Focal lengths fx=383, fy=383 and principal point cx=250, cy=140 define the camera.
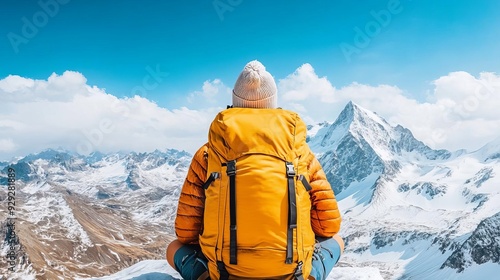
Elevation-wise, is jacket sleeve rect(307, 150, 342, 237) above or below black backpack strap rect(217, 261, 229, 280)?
above

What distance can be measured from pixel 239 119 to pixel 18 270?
21516 centimetres

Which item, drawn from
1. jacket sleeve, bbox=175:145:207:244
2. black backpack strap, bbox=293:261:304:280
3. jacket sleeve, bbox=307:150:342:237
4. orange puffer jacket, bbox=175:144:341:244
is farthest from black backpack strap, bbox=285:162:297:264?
jacket sleeve, bbox=175:145:207:244

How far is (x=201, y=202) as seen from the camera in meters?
6.81

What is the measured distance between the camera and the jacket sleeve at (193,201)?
6652 mm

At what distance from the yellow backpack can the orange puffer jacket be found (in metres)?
0.64

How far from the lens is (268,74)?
282 inches

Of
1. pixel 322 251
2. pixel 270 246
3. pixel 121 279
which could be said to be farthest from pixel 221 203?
pixel 121 279

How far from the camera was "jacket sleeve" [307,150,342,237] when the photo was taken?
22.8 feet

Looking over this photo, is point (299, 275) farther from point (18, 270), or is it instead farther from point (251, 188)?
point (18, 270)

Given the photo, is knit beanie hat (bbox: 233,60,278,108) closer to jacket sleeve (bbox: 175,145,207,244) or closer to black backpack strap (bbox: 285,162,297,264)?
jacket sleeve (bbox: 175,145,207,244)

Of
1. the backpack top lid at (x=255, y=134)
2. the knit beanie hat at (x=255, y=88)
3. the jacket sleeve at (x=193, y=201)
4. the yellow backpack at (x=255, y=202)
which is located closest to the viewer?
the yellow backpack at (x=255, y=202)

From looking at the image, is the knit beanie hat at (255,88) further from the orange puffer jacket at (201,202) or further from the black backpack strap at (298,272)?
the black backpack strap at (298,272)

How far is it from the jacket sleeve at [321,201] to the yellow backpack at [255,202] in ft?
2.86

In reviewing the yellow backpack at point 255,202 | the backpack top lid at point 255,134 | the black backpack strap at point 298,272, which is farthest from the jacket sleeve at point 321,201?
the black backpack strap at point 298,272
